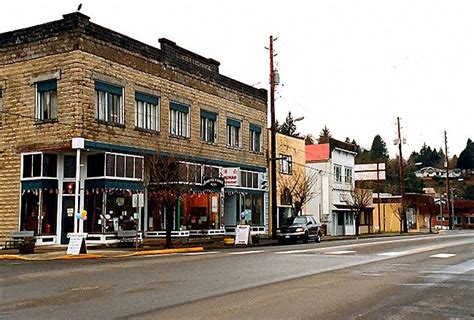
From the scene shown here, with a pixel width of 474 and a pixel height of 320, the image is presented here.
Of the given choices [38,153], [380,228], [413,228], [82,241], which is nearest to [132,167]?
[38,153]

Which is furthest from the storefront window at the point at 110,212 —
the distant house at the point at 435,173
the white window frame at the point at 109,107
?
the distant house at the point at 435,173

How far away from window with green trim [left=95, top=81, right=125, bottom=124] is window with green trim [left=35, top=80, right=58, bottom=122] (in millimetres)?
1946

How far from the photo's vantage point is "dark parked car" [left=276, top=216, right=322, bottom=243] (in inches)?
1421

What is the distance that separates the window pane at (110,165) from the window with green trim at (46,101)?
311cm

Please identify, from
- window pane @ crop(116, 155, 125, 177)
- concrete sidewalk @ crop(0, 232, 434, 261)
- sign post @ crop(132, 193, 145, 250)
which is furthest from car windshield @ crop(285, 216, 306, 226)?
window pane @ crop(116, 155, 125, 177)

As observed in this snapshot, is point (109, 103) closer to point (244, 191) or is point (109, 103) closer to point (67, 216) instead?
point (67, 216)

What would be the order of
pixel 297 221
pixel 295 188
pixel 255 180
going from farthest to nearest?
pixel 295 188
pixel 255 180
pixel 297 221

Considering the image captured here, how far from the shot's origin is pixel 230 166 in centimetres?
3916

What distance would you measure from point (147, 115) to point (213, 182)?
555 cm

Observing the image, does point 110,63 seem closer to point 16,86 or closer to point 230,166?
point 16,86

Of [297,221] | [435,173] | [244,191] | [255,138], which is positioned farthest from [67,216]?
[435,173]

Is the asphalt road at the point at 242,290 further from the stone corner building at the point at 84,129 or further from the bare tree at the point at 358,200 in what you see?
the bare tree at the point at 358,200

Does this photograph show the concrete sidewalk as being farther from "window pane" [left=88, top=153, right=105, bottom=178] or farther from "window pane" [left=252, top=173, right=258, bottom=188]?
"window pane" [left=252, top=173, right=258, bottom=188]

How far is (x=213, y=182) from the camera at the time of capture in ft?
115
